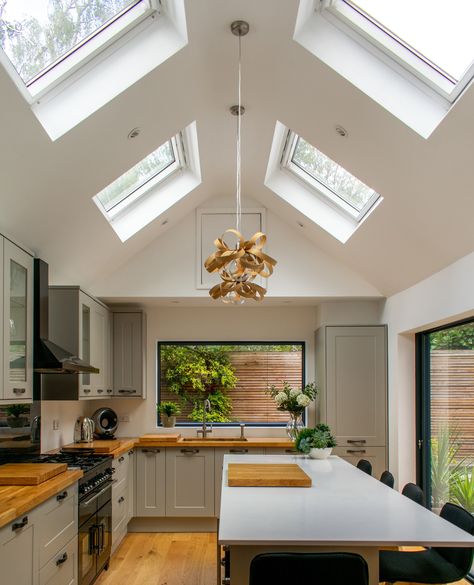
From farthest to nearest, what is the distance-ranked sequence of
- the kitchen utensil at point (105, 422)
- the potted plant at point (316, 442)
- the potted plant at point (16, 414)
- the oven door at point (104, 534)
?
the kitchen utensil at point (105, 422) < the potted plant at point (316, 442) < the oven door at point (104, 534) < the potted plant at point (16, 414)

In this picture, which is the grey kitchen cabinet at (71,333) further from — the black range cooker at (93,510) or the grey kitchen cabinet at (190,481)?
the grey kitchen cabinet at (190,481)

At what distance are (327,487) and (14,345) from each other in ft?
6.58

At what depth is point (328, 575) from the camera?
2363 mm

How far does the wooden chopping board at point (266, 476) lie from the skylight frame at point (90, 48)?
2.37 m

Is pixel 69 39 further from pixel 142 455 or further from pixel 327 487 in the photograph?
pixel 142 455

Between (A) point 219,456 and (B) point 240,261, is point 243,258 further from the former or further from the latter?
(A) point 219,456

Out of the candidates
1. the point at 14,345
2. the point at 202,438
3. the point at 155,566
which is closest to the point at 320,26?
the point at 14,345

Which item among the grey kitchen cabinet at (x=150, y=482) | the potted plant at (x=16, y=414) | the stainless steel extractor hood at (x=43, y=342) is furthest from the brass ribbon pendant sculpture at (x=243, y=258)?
the grey kitchen cabinet at (x=150, y=482)

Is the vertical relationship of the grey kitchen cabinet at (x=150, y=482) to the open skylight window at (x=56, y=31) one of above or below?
below

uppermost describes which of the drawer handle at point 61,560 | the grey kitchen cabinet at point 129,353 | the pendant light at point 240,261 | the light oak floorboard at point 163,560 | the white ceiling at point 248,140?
the white ceiling at point 248,140

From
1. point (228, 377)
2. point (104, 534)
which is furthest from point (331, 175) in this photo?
point (104, 534)

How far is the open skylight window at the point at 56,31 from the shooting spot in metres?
2.87

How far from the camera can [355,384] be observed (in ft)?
20.7

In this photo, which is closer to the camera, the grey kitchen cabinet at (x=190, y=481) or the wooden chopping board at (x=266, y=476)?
the wooden chopping board at (x=266, y=476)
